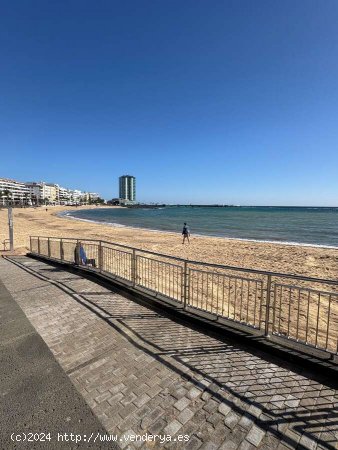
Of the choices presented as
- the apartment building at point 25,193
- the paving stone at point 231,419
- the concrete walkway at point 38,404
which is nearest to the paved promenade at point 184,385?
the paving stone at point 231,419

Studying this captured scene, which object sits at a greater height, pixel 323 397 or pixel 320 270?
pixel 323 397

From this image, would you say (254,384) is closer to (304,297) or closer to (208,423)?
(208,423)

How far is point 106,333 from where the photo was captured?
14.2 feet

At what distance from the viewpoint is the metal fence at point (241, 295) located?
4.04 meters

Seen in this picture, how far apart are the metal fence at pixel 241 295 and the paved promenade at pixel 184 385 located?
779 millimetres

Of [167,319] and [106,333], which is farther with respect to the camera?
[167,319]

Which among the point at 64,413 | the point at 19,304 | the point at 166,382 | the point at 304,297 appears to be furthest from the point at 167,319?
the point at 304,297

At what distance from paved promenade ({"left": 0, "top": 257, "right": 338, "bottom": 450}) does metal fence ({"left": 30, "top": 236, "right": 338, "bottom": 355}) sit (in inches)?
30.7

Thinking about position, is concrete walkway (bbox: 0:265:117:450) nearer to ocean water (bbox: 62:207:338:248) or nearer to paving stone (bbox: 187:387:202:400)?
paving stone (bbox: 187:387:202:400)

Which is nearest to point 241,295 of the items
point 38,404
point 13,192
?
point 38,404

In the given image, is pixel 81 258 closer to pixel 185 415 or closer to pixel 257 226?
pixel 185 415

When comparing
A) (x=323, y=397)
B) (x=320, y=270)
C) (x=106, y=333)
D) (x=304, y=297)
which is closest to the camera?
(x=323, y=397)

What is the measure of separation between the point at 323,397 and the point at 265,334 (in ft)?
3.95

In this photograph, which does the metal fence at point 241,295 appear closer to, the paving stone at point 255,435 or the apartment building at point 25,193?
the paving stone at point 255,435
